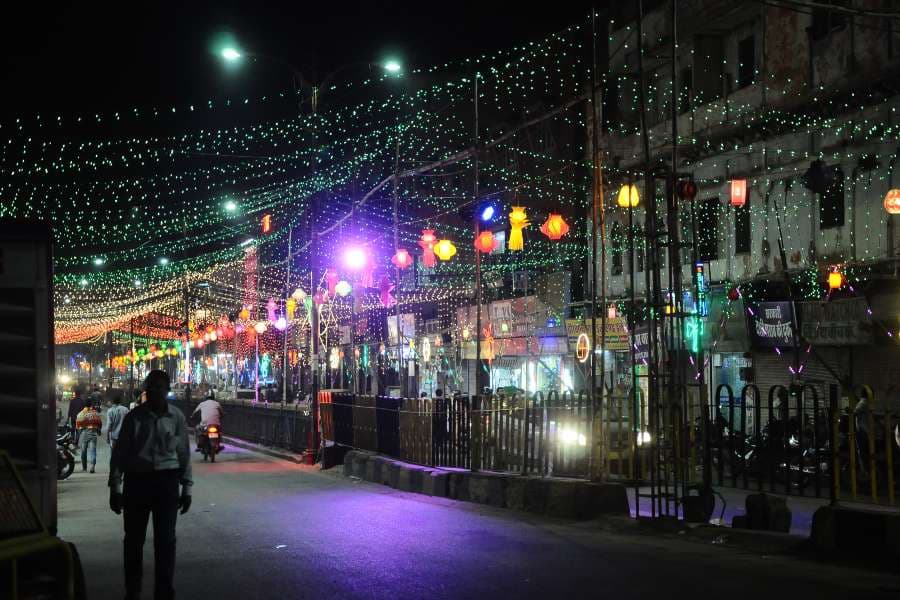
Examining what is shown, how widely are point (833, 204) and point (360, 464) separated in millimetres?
12386

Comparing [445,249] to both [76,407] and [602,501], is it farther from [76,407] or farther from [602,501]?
[602,501]

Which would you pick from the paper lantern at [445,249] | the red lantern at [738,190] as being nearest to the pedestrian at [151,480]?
the red lantern at [738,190]

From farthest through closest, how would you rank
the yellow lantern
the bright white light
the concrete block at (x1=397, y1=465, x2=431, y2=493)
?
1. the bright white light
2. the concrete block at (x1=397, y1=465, x2=431, y2=493)
3. the yellow lantern

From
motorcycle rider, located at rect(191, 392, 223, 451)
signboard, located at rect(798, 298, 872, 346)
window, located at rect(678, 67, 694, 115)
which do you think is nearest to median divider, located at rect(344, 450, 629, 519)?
motorcycle rider, located at rect(191, 392, 223, 451)

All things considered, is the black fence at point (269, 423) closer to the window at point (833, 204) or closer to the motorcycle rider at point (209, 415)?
the motorcycle rider at point (209, 415)

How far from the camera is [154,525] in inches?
291

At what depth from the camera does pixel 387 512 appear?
13383mm

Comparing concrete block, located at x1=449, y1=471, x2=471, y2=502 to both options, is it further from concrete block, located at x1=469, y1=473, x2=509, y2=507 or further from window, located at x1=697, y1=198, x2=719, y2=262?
window, located at x1=697, y1=198, x2=719, y2=262

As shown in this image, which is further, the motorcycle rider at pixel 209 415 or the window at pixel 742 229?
the window at pixel 742 229

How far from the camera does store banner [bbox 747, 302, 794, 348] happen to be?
21766 millimetres

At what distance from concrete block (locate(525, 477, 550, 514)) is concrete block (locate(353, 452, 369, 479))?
5.83m

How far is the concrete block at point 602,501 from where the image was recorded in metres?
12.7

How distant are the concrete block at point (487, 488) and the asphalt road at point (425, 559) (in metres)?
0.25

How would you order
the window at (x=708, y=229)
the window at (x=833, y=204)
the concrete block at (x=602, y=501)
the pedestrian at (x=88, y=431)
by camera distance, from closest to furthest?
the concrete block at (x=602, y=501), the window at (x=833, y=204), the pedestrian at (x=88, y=431), the window at (x=708, y=229)
